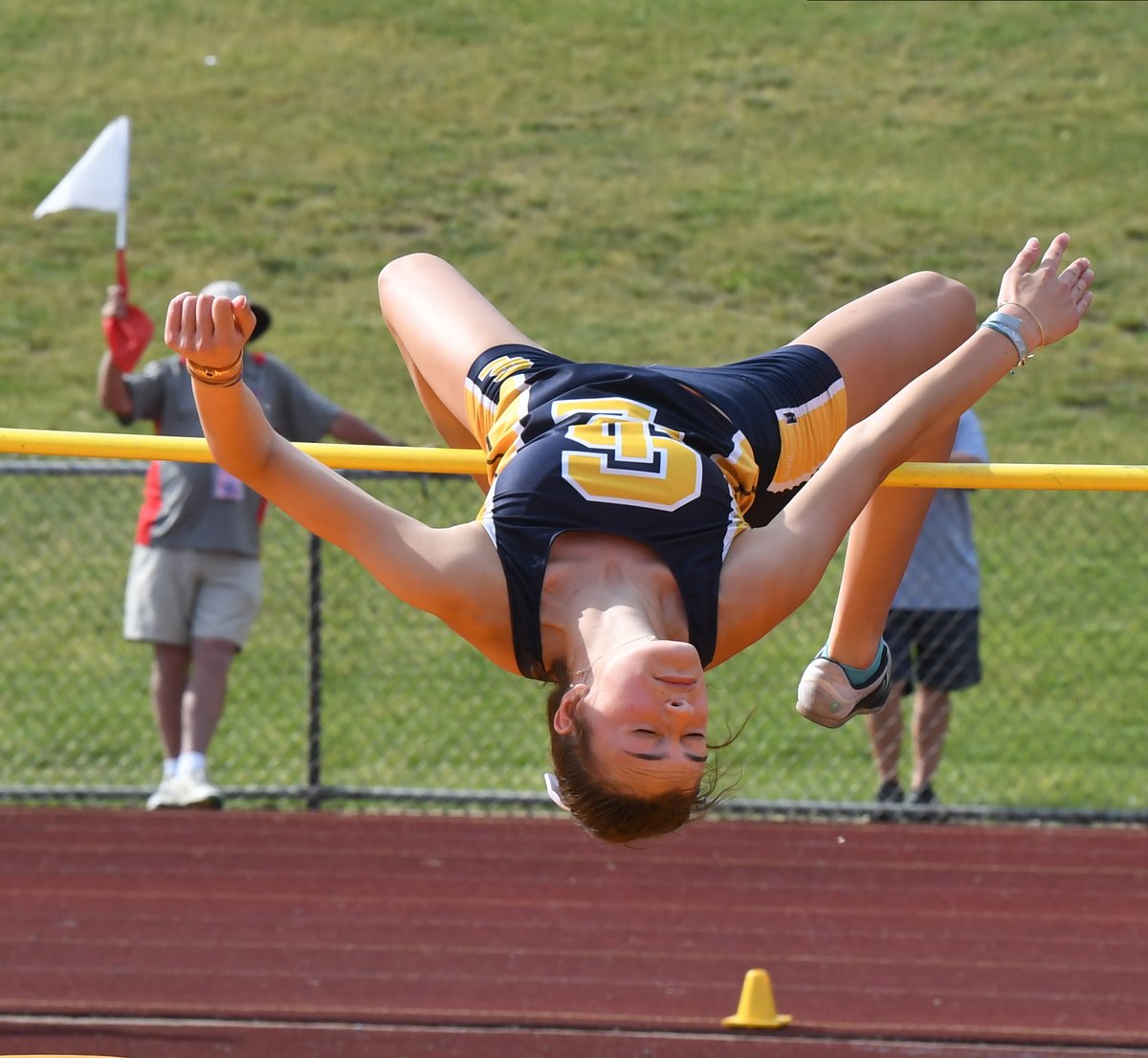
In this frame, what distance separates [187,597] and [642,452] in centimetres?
352

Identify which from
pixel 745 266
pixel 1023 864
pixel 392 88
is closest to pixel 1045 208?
pixel 745 266

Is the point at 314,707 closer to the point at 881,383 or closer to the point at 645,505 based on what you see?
the point at 881,383

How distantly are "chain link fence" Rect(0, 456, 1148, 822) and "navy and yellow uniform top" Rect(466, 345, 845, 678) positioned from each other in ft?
10.1

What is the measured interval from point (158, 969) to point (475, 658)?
3.18 m

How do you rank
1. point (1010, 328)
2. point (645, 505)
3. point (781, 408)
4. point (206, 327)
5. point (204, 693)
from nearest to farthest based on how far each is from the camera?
point (206, 327), point (645, 505), point (1010, 328), point (781, 408), point (204, 693)

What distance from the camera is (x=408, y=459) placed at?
3.80m

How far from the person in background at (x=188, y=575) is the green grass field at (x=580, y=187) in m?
1.48

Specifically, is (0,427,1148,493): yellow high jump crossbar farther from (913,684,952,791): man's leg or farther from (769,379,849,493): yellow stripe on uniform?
(913,684,952,791): man's leg

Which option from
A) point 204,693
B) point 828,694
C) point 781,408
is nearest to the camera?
point 781,408

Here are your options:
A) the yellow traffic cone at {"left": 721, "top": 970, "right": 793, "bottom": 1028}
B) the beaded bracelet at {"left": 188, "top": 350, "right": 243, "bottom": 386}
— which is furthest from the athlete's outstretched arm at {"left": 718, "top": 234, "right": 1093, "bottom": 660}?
the yellow traffic cone at {"left": 721, "top": 970, "right": 793, "bottom": 1028}

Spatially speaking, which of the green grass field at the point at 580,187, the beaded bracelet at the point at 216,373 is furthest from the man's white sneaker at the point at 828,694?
the green grass field at the point at 580,187

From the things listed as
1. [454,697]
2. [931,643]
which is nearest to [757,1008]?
[931,643]

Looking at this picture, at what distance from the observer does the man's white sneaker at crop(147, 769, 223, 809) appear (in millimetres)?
6402

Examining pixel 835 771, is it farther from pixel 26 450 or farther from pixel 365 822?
pixel 26 450
